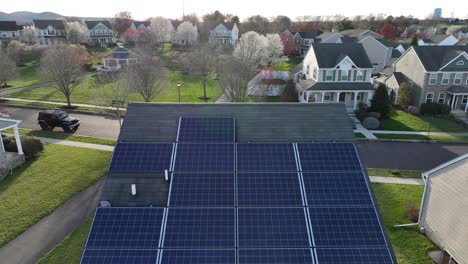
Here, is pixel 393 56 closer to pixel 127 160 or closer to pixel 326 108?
pixel 326 108

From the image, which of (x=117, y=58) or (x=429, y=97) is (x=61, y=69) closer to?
(x=117, y=58)

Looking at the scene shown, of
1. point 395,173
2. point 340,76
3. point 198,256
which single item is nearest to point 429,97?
point 340,76

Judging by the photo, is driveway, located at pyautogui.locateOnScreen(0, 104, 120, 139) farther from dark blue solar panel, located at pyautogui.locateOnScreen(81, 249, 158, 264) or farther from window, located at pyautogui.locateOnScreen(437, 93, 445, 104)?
window, located at pyautogui.locateOnScreen(437, 93, 445, 104)

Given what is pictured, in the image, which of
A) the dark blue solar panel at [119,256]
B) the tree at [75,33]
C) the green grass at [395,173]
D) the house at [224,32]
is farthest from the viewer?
the house at [224,32]

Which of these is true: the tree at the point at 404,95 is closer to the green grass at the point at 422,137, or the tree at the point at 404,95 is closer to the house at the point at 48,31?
the green grass at the point at 422,137

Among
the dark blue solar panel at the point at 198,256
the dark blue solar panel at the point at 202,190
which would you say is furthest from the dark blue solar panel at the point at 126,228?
the dark blue solar panel at the point at 202,190

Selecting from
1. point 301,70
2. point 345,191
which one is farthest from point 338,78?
point 345,191
